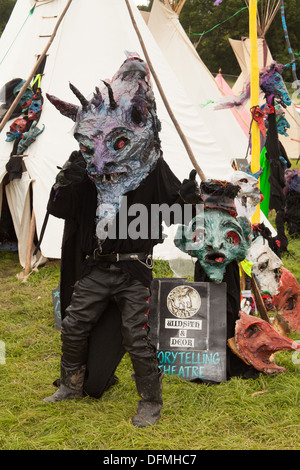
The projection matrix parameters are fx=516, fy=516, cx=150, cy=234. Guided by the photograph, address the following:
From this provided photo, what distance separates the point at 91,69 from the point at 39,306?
9.97ft

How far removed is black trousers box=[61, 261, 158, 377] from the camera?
105 inches

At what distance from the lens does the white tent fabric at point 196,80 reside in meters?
8.02

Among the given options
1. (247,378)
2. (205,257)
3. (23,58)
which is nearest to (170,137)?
(23,58)

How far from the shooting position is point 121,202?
273cm

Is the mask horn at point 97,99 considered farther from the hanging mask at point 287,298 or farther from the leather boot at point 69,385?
the hanging mask at point 287,298

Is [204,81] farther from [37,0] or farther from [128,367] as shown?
[128,367]

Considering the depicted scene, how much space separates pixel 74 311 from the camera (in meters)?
2.75

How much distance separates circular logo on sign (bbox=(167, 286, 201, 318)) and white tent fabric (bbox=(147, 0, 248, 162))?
4933 millimetres

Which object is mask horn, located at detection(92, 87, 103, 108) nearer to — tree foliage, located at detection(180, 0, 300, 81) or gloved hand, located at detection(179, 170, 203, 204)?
gloved hand, located at detection(179, 170, 203, 204)

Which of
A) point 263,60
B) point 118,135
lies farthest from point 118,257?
point 263,60

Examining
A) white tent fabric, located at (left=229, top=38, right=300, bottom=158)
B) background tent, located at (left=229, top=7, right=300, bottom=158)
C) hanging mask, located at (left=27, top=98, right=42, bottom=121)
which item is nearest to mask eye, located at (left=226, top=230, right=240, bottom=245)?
hanging mask, located at (left=27, top=98, right=42, bottom=121)

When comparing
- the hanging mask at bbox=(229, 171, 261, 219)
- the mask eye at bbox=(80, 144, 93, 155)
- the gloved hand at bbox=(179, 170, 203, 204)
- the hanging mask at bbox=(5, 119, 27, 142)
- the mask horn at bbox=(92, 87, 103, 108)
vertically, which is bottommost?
the hanging mask at bbox=(5, 119, 27, 142)

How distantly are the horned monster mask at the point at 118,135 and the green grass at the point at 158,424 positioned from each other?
1.01m

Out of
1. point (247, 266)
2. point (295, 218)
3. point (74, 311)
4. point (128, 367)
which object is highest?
point (74, 311)
